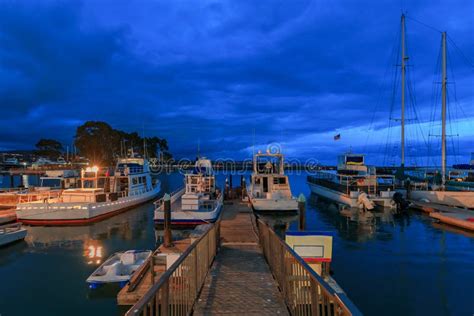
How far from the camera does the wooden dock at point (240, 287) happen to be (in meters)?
6.12

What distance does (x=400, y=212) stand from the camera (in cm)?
2953

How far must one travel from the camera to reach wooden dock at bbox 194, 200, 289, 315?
6.12 metres

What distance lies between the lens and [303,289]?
4.90m

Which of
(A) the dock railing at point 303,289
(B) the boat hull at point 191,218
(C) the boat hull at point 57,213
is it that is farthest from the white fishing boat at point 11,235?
(A) the dock railing at point 303,289

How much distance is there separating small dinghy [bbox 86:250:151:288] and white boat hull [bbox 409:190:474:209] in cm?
2979

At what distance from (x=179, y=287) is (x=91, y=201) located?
24.7 m

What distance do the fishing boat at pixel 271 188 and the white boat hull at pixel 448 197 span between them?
15216 mm

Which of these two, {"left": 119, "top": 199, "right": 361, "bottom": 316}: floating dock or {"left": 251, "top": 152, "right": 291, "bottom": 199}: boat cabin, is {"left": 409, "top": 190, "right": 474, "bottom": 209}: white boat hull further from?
{"left": 119, "top": 199, "right": 361, "bottom": 316}: floating dock

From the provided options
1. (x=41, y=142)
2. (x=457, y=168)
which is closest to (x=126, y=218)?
(x=457, y=168)

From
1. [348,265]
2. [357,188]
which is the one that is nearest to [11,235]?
[348,265]

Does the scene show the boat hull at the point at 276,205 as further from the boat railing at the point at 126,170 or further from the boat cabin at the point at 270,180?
the boat railing at the point at 126,170

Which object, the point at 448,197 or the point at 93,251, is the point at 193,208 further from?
the point at 448,197

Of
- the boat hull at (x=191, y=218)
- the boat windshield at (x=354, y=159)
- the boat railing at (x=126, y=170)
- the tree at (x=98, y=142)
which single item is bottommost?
the boat hull at (x=191, y=218)

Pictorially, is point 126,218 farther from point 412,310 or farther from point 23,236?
point 412,310
